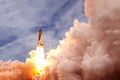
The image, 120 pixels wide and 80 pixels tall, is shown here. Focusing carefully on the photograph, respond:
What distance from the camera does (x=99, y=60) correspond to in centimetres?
6031

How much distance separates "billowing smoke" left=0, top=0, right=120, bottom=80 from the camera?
5888cm

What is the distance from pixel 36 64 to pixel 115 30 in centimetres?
2090

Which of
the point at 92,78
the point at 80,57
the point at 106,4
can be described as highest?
the point at 106,4

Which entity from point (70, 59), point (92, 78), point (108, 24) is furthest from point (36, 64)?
point (108, 24)

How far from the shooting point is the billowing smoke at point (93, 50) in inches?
2318

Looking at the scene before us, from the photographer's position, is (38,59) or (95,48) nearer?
(95,48)

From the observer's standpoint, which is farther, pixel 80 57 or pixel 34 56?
pixel 34 56

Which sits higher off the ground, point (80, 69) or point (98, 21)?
point (98, 21)

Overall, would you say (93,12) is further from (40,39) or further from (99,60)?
(40,39)

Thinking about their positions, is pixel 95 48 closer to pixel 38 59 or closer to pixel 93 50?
pixel 93 50

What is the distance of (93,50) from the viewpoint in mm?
62281

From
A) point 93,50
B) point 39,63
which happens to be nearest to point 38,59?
point 39,63

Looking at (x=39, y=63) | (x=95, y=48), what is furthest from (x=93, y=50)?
(x=39, y=63)

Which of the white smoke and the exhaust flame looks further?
the exhaust flame
